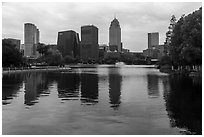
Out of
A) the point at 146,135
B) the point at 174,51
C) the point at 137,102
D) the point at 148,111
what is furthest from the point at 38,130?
the point at 174,51

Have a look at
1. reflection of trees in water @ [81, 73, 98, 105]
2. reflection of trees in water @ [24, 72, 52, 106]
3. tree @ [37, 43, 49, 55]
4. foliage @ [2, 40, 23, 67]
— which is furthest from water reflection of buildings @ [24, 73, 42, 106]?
tree @ [37, 43, 49, 55]

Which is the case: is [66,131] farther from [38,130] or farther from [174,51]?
[174,51]

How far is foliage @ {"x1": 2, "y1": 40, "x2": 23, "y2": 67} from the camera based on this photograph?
77.4 metres

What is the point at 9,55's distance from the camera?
79.1m

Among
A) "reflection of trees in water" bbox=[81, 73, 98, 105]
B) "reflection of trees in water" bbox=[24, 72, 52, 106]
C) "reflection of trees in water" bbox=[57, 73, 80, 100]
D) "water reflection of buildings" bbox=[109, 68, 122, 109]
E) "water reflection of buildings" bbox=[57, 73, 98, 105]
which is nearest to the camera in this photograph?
"water reflection of buildings" bbox=[109, 68, 122, 109]

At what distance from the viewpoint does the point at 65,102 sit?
60.0 ft

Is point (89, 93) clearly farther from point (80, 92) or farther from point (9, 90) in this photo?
point (9, 90)

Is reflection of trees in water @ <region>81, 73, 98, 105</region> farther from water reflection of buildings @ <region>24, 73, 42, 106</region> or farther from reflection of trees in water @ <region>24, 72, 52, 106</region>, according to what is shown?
water reflection of buildings @ <region>24, 73, 42, 106</region>

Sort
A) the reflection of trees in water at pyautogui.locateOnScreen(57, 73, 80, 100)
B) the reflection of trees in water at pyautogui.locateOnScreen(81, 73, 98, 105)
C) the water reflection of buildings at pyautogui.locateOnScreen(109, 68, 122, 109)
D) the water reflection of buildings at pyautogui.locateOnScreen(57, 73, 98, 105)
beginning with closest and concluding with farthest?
the water reflection of buildings at pyautogui.locateOnScreen(109, 68, 122, 109), the reflection of trees in water at pyautogui.locateOnScreen(81, 73, 98, 105), the water reflection of buildings at pyautogui.locateOnScreen(57, 73, 98, 105), the reflection of trees in water at pyautogui.locateOnScreen(57, 73, 80, 100)

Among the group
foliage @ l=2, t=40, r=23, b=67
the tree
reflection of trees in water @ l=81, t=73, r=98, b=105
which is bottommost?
reflection of trees in water @ l=81, t=73, r=98, b=105

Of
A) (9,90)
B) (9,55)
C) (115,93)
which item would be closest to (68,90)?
(115,93)

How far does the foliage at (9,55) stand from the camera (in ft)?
254

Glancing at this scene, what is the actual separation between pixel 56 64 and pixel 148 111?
102 m

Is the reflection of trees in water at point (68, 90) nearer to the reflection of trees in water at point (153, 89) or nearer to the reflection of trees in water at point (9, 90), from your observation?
the reflection of trees in water at point (9, 90)
